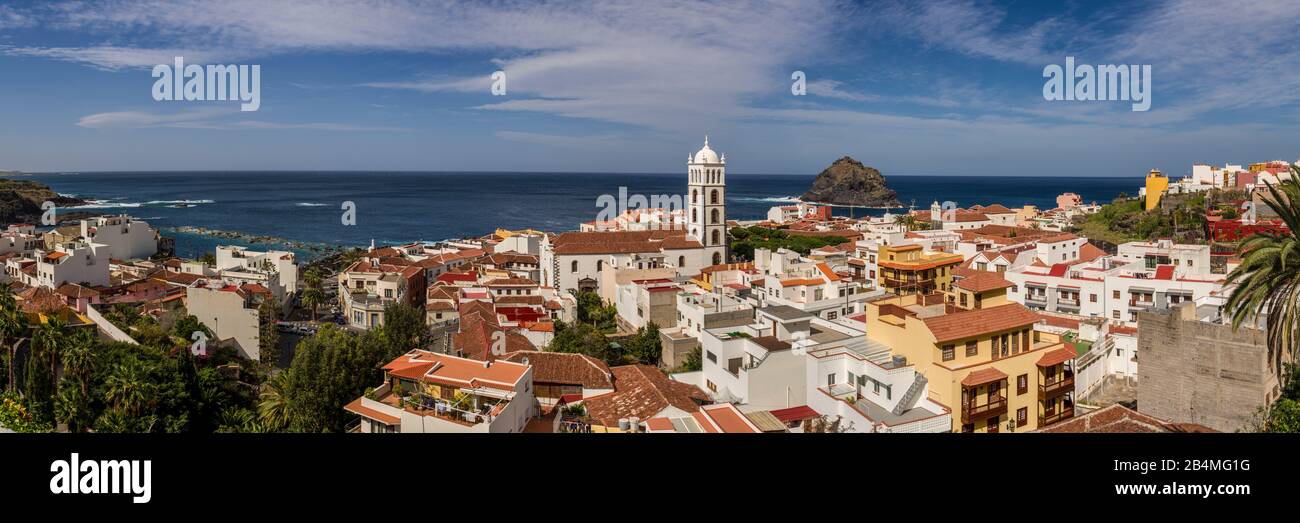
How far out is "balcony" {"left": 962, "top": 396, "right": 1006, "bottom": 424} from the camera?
1092cm

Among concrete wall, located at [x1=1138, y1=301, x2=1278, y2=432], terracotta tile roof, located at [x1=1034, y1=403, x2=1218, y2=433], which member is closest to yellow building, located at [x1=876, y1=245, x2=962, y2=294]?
concrete wall, located at [x1=1138, y1=301, x2=1278, y2=432]

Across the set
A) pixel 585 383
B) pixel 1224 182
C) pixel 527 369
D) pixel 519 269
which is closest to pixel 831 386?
pixel 585 383

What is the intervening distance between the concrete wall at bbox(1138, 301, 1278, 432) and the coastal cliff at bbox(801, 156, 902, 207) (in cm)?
8160

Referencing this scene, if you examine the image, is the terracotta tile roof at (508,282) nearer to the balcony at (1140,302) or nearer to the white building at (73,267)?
the white building at (73,267)

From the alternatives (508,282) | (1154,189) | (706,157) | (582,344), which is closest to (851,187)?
(1154,189)

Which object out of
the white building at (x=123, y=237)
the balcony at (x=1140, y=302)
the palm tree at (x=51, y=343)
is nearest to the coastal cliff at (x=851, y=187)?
the white building at (x=123, y=237)

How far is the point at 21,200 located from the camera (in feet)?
182

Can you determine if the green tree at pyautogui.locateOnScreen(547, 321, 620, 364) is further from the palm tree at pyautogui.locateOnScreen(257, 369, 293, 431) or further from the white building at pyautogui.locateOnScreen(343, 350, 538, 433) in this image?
the palm tree at pyautogui.locateOnScreen(257, 369, 293, 431)

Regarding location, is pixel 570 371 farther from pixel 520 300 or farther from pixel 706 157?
pixel 706 157

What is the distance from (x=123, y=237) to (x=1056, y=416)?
34.1 meters

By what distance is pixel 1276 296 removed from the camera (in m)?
8.80
